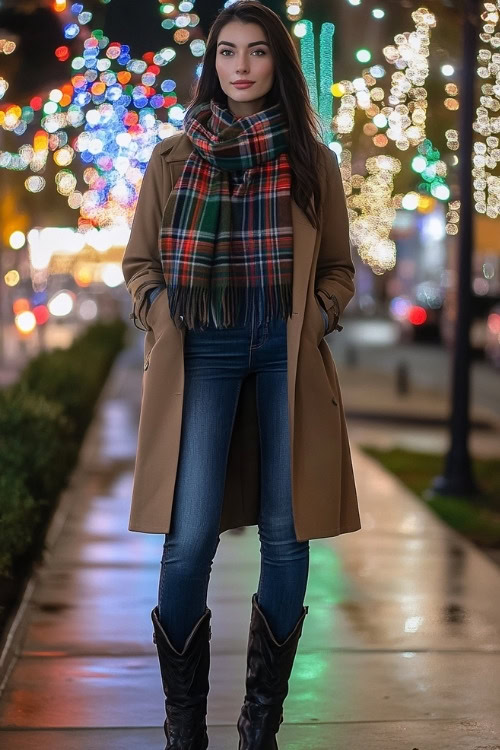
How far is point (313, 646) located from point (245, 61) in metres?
2.25

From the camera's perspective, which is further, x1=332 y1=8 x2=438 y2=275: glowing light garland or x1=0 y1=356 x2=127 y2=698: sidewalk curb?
x1=332 y1=8 x2=438 y2=275: glowing light garland

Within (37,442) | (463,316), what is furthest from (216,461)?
(463,316)

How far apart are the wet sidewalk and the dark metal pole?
4.50 feet

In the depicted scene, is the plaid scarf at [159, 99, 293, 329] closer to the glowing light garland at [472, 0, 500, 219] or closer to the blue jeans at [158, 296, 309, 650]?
the blue jeans at [158, 296, 309, 650]

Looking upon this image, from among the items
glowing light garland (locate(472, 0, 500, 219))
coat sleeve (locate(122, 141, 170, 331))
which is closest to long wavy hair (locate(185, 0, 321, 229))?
coat sleeve (locate(122, 141, 170, 331))

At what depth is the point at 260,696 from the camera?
3344mm

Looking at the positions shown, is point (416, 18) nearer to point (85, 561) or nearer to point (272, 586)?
point (85, 561)

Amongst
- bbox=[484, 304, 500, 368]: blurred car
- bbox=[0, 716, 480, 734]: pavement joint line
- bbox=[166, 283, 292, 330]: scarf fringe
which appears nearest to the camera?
bbox=[166, 283, 292, 330]: scarf fringe

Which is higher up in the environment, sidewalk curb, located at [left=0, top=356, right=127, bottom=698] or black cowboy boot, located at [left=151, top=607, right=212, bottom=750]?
black cowboy boot, located at [left=151, top=607, right=212, bottom=750]

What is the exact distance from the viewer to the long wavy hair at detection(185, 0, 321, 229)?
131 inches

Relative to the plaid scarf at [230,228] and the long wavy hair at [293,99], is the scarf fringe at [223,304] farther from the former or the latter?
the long wavy hair at [293,99]

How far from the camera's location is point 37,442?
623 cm

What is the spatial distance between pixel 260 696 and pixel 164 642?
28 centimetres

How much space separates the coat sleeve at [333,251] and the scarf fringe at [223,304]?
19cm
